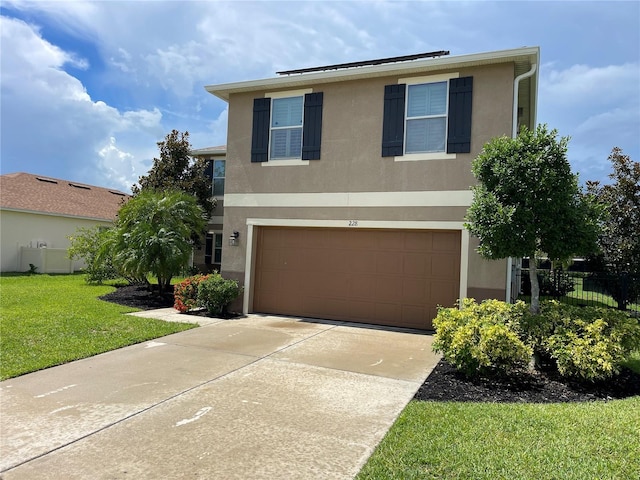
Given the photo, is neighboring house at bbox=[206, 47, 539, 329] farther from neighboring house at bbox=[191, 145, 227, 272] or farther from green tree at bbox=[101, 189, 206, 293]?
neighboring house at bbox=[191, 145, 227, 272]

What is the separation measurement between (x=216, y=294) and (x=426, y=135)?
615 cm

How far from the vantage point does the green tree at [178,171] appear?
58.5 ft

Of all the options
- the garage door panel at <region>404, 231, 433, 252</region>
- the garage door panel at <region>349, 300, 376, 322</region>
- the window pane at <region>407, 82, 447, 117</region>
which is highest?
the window pane at <region>407, 82, 447, 117</region>

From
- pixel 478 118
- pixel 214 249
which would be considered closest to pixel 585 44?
pixel 478 118

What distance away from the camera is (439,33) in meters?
10.1

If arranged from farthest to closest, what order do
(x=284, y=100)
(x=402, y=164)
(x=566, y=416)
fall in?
(x=284, y=100) < (x=402, y=164) < (x=566, y=416)

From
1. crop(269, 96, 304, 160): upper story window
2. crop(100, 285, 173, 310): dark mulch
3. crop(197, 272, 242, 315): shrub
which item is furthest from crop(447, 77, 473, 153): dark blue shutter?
crop(100, 285, 173, 310): dark mulch

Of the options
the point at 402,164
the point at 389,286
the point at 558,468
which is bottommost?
the point at 558,468

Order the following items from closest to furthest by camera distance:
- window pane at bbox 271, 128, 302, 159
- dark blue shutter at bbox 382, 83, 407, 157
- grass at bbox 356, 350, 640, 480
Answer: grass at bbox 356, 350, 640, 480
dark blue shutter at bbox 382, 83, 407, 157
window pane at bbox 271, 128, 302, 159

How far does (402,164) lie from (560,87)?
513 centimetres

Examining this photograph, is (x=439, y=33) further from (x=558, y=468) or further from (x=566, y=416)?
(x=558, y=468)

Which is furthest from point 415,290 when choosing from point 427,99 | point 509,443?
point 509,443

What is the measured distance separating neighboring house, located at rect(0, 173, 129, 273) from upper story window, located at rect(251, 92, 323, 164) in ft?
31.6

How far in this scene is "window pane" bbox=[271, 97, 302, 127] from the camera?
35.9ft
